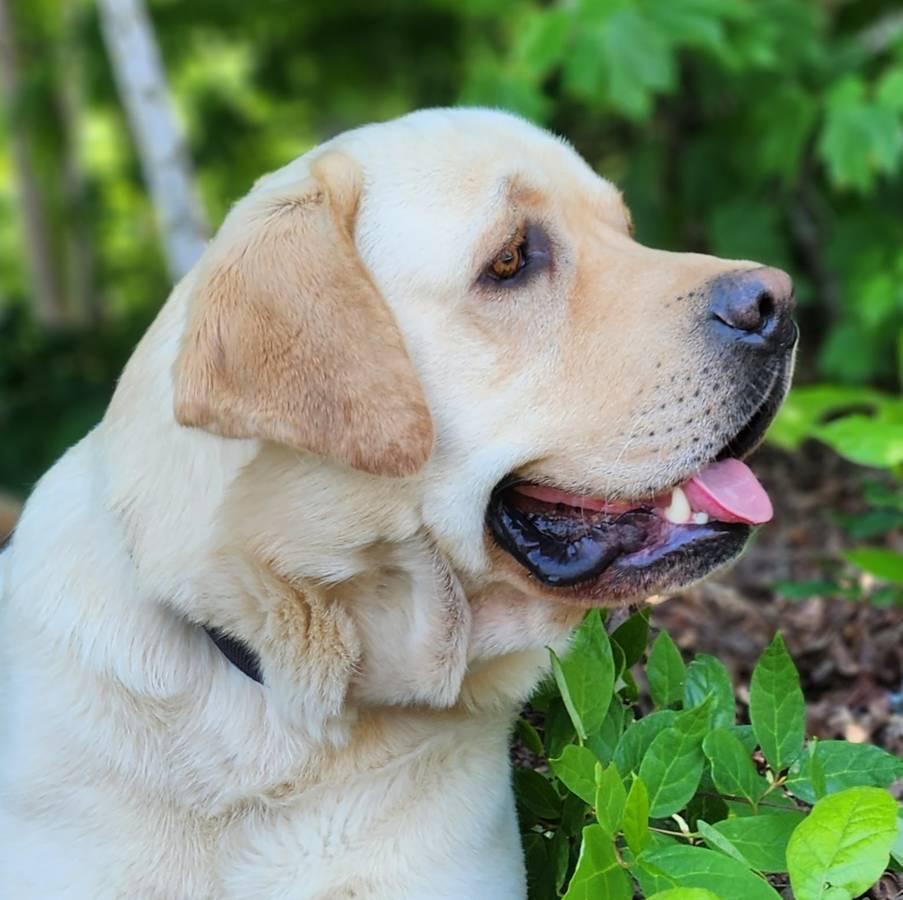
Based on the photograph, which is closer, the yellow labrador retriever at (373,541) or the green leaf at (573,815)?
the yellow labrador retriever at (373,541)

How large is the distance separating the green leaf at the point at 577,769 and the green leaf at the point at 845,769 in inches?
14.5

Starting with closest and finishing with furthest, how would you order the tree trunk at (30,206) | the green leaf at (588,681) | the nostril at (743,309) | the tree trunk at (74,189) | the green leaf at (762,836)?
the green leaf at (762,836)
the nostril at (743,309)
the green leaf at (588,681)
the tree trunk at (74,189)
the tree trunk at (30,206)

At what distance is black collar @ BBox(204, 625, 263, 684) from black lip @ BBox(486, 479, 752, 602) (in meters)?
0.49

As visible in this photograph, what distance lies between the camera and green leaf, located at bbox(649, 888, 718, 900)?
2042mm

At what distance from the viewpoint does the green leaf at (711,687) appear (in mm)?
2691

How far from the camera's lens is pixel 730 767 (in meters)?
2.41

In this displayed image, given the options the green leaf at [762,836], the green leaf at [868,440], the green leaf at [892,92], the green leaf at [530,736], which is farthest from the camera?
the green leaf at [892,92]

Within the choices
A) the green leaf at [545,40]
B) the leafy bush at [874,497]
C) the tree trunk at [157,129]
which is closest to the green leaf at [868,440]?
the leafy bush at [874,497]

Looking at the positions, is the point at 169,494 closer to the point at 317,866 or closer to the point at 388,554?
the point at 388,554

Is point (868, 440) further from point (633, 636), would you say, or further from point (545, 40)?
point (545, 40)

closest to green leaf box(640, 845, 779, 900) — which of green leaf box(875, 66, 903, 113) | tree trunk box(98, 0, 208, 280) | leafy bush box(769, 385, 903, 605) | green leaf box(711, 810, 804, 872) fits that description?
green leaf box(711, 810, 804, 872)

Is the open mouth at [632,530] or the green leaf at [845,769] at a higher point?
the open mouth at [632,530]

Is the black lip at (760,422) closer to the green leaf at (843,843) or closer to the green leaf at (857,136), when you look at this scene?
the green leaf at (843,843)

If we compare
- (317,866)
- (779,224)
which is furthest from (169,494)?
(779,224)
